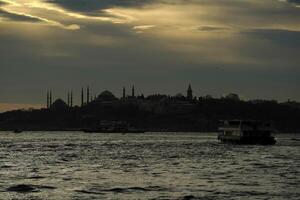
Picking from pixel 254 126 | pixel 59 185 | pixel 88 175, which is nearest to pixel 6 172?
pixel 88 175

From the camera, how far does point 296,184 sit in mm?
47219

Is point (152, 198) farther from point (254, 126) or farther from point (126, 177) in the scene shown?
point (254, 126)

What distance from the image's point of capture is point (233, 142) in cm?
14562

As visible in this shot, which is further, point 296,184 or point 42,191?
point 296,184

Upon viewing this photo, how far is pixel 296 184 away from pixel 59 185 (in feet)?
51.2

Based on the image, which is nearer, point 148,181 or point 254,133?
point 148,181

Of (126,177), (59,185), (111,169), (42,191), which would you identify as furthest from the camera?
(111,169)

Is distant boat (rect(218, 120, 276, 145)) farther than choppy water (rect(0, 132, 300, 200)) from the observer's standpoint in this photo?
Yes

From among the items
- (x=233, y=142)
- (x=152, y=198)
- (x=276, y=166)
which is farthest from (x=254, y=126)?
(x=152, y=198)

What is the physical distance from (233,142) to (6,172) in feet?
305

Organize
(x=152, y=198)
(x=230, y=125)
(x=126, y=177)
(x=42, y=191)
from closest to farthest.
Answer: (x=152, y=198)
(x=42, y=191)
(x=126, y=177)
(x=230, y=125)

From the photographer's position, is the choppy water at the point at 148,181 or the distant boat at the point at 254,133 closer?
the choppy water at the point at 148,181

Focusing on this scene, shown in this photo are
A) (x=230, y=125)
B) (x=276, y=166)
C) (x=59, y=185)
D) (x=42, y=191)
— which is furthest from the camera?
(x=230, y=125)

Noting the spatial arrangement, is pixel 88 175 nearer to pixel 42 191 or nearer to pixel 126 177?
pixel 126 177
